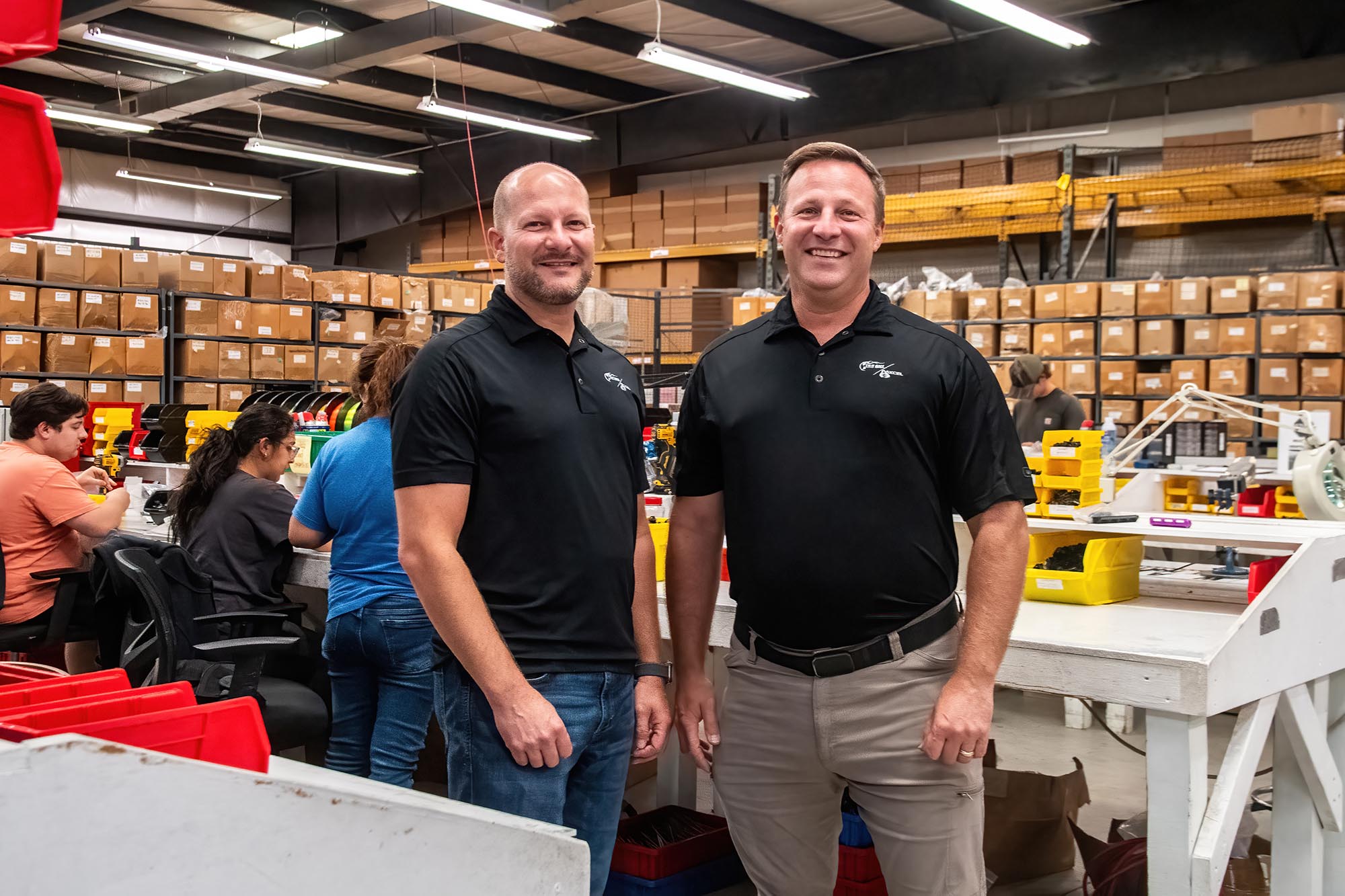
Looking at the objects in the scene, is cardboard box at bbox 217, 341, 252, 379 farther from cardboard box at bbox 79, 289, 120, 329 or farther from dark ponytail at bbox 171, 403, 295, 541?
dark ponytail at bbox 171, 403, 295, 541

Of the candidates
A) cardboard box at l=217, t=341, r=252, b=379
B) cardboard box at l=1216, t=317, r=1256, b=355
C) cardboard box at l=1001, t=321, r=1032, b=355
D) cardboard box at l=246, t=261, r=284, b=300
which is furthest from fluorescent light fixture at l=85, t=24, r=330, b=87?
cardboard box at l=1216, t=317, r=1256, b=355

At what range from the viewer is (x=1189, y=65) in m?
9.02

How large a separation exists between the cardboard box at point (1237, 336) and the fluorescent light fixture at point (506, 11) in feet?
17.1

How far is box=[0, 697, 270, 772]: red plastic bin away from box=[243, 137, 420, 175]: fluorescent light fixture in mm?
11205

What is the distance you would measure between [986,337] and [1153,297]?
49.5 inches

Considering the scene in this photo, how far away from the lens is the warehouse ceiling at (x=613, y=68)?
358 inches

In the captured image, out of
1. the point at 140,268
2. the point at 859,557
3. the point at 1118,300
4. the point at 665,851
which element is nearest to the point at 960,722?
the point at 859,557

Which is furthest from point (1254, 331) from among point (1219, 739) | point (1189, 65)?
point (1219, 739)

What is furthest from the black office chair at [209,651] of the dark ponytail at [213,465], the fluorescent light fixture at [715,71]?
the fluorescent light fixture at [715,71]

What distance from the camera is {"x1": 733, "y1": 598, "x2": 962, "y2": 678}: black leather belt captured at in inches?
67.0

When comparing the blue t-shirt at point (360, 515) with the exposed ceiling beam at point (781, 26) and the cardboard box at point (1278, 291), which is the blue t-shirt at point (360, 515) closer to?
the exposed ceiling beam at point (781, 26)

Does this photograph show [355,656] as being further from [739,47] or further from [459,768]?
[739,47]

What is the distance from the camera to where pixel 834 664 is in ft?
5.61

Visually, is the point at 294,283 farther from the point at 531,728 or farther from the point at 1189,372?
the point at 531,728
